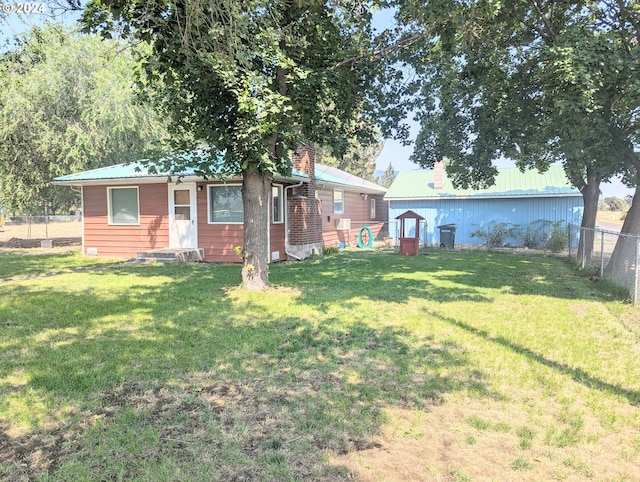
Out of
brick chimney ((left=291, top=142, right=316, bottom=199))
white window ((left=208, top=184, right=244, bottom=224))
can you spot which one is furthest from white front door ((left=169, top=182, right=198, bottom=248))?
brick chimney ((left=291, top=142, right=316, bottom=199))

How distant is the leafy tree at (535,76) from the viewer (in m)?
6.64

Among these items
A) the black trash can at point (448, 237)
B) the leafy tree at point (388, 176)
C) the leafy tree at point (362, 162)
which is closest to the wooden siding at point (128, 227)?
the black trash can at point (448, 237)

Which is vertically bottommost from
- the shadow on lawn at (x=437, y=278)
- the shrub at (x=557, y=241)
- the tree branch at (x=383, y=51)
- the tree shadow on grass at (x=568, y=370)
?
the tree shadow on grass at (x=568, y=370)

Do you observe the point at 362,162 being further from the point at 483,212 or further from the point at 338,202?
the point at 338,202

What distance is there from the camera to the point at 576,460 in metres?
2.65

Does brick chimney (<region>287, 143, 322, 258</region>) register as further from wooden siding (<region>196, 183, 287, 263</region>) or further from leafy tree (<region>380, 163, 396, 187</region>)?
leafy tree (<region>380, 163, 396, 187</region>)

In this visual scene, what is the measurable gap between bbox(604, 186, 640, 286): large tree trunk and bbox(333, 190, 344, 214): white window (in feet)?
35.0

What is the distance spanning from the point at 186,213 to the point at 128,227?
2.07 meters

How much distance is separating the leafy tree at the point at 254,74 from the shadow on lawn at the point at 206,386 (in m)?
2.55

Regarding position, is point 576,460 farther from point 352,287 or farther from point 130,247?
point 130,247

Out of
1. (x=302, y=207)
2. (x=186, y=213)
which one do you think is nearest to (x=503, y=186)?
(x=302, y=207)

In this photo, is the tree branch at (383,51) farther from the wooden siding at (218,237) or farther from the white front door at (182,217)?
the white front door at (182,217)

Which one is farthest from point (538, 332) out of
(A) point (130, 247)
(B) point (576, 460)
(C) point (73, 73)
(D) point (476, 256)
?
(C) point (73, 73)

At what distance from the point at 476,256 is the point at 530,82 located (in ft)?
23.1
